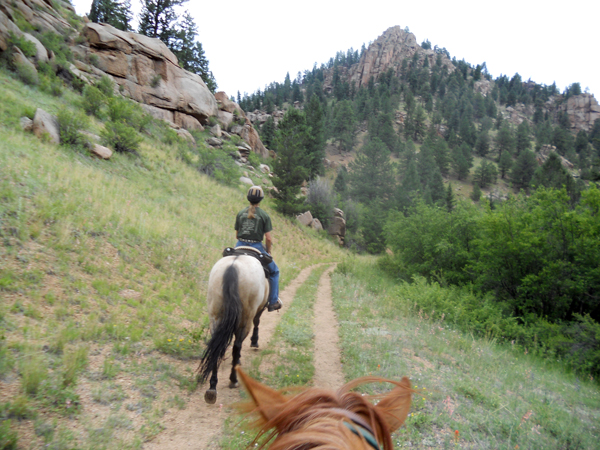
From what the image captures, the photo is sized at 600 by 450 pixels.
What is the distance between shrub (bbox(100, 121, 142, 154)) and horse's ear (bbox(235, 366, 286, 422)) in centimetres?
1575

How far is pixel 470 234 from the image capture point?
40.9 ft

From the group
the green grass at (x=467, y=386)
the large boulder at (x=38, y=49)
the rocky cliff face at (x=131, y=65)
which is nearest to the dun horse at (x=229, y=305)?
the green grass at (x=467, y=386)

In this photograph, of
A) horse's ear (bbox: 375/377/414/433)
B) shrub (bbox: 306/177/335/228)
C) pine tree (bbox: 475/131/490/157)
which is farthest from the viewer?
pine tree (bbox: 475/131/490/157)

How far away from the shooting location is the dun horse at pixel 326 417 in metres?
0.92

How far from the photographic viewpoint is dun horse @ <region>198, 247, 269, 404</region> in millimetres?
3896

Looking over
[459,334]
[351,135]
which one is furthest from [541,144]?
[459,334]

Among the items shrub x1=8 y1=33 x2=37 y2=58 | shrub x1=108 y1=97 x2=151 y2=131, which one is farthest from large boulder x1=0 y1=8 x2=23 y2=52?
shrub x1=108 y1=97 x2=151 y2=131

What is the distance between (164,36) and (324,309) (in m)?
36.8

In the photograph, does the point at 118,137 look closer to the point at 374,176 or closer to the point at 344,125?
the point at 374,176

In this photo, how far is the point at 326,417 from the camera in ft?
3.50

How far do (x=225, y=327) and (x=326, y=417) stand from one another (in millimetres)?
3108

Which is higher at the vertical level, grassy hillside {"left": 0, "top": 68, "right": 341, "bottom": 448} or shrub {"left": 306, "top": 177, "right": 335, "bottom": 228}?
shrub {"left": 306, "top": 177, "right": 335, "bottom": 228}

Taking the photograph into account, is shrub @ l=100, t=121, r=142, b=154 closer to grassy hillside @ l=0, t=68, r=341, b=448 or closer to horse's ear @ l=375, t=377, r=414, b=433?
grassy hillside @ l=0, t=68, r=341, b=448

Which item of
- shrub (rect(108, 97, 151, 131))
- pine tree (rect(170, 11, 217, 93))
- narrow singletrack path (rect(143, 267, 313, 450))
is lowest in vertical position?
narrow singletrack path (rect(143, 267, 313, 450))
